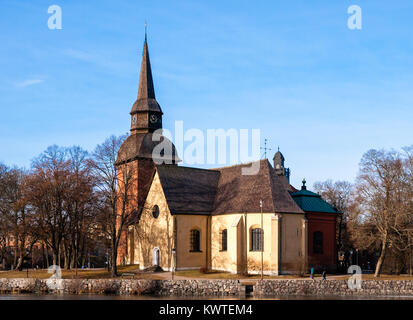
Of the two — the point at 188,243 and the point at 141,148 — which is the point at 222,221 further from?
the point at 141,148

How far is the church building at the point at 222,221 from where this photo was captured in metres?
51.3

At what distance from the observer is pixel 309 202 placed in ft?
183

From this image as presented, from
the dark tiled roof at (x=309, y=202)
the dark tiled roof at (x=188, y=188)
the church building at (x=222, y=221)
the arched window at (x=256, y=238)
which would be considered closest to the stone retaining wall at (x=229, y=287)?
the church building at (x=222, y=221)

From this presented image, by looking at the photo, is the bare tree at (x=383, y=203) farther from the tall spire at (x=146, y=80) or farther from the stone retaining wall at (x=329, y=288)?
the tall spire at (x=146, y=80)

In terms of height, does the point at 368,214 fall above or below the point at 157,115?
below

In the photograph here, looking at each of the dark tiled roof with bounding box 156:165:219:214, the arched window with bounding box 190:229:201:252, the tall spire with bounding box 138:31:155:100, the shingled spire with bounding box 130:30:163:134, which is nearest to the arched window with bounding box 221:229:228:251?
the arched window with bounding box 190:229:201:252

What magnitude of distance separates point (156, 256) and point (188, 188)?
7.90m

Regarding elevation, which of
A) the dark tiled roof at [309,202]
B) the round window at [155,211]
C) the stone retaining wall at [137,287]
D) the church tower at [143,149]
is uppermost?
the church tower at [143,149]

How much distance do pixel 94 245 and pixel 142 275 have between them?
701 inches

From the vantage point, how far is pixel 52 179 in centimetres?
5756

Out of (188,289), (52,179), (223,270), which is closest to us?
(188,289)

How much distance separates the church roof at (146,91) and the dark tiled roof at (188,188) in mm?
10300
